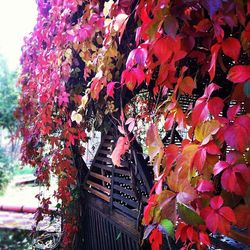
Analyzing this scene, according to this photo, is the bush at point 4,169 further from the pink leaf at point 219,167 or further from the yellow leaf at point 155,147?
the pink leaf at point 219,167

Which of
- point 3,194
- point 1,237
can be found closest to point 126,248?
point 1,237

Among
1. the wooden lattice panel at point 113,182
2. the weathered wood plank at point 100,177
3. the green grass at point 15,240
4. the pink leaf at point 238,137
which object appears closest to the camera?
the pink leaf at point 238,137

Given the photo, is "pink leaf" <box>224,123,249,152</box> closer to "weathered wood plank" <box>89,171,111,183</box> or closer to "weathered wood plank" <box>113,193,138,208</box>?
"weathered wood plank" <box>113,193,138,208</box>

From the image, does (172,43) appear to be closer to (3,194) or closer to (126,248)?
(126,248)

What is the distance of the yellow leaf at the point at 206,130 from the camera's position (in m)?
0.76

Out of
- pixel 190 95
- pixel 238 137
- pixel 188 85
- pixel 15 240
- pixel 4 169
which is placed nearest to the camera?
pixel 238 137

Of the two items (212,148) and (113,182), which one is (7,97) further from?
(212,148)

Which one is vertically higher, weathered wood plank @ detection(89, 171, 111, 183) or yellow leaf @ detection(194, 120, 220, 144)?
yellow leaf @ detection(194, 120, 220, 144)

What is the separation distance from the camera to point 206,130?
2.58 feet

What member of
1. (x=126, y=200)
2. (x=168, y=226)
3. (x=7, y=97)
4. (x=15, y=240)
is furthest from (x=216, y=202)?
(x=7, y=97)

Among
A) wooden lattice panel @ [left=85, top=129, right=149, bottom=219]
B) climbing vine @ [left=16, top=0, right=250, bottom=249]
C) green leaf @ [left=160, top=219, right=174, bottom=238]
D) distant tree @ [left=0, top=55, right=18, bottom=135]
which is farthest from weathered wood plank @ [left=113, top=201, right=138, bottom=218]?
distant tree @ [left=0, top=55, right=18, bottom=135]

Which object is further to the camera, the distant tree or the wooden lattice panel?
the distant tree

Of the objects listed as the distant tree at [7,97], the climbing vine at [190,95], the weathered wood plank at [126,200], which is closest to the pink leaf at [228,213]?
the climbing vine at [190,95]

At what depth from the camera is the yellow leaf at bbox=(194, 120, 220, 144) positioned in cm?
76
